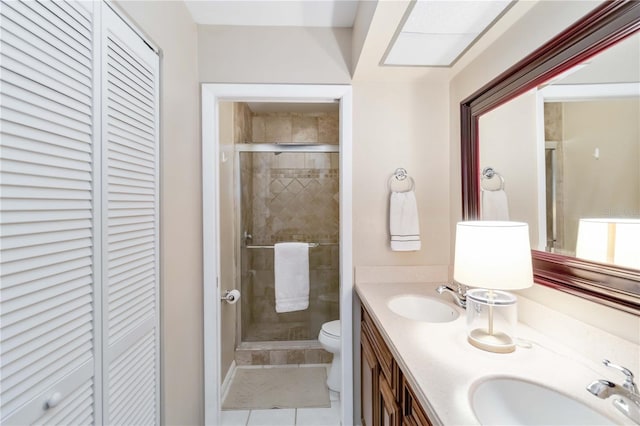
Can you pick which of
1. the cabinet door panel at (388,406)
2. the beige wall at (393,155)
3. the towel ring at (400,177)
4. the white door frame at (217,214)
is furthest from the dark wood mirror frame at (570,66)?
the white door frame at (217,214)

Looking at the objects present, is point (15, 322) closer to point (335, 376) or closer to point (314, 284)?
point (335, 376)

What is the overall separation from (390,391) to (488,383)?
44 cm

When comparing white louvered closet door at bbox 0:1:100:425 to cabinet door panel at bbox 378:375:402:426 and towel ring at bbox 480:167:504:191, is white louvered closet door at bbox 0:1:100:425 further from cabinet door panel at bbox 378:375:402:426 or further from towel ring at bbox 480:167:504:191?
towel ring at bbox 480:167:504:191

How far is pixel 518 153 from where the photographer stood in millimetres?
1241

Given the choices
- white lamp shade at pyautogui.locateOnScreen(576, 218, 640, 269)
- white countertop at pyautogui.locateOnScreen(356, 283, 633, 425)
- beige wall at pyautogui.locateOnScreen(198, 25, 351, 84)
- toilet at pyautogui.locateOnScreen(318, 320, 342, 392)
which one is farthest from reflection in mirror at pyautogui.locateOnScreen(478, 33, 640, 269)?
toilet at pyautogui.locateOnScreen(318, 320, 342, 392)

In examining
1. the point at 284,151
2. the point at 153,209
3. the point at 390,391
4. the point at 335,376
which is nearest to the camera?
the point at 390,391

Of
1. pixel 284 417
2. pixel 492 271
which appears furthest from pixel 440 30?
pixel 284 417

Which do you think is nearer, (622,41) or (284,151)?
(622,41)

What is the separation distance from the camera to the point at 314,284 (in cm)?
294

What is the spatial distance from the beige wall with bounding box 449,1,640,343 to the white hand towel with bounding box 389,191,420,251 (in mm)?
253

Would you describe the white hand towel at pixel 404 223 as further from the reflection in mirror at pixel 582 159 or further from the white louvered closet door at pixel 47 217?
the white louvered closet door at pixel 47 217

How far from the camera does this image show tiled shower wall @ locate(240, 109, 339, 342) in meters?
2.88

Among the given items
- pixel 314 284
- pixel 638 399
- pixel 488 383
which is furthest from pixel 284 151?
pixel 638 399

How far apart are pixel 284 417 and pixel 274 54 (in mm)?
2264
